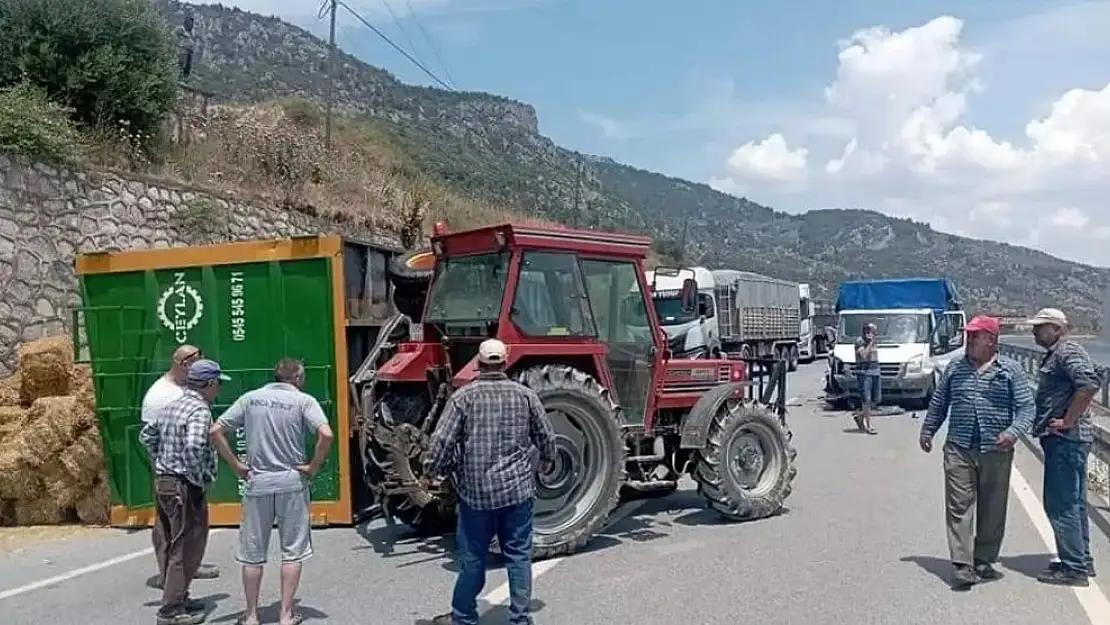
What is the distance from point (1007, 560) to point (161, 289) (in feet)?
25.0

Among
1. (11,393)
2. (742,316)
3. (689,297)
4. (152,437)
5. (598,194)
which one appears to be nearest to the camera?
(152,437)

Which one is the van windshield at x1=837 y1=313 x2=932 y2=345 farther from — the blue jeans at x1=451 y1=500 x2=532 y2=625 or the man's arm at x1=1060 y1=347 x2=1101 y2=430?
the blue jeans at x1=451 y1=500 x2=532 y2=625

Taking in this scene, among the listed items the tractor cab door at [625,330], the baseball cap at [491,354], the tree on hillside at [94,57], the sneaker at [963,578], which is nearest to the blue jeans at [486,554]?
the baseball cap at [491,354]

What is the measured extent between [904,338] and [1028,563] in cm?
1488

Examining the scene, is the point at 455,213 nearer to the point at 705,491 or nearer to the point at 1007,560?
the point at 705,491

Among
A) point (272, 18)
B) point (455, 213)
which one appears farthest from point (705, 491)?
point (272, 18)

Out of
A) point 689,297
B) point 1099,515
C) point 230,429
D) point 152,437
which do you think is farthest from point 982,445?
point 152,437

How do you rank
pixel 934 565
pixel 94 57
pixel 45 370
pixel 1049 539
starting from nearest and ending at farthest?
pixel 934 565 → pixel 1049 539 → pixel 45 370 → pixel 94 57

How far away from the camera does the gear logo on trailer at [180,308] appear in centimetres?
970

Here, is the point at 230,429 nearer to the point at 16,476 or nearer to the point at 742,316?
the point at 16,476

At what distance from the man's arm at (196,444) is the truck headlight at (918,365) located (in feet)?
56.5

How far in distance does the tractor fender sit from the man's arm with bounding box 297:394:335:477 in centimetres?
378

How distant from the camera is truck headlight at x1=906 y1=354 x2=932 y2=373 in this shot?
21.3 m

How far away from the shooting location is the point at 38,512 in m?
9.97
